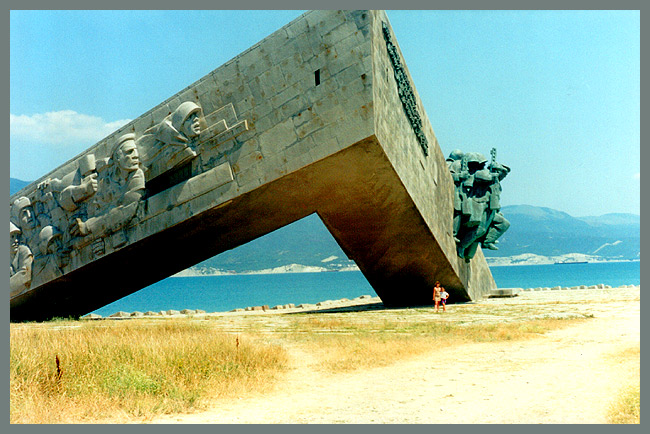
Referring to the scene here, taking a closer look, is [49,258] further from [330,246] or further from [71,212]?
[330,246]

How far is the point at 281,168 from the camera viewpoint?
38.3 ft

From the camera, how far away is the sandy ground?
503cm

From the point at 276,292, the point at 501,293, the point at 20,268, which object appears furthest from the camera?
the point at 276,292

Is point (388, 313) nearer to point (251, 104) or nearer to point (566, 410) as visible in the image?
point (251, 104)

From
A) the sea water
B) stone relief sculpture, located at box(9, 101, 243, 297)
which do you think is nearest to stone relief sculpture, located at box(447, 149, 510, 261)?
stone relief sculpture, located at box(9, 101, 243, 297)

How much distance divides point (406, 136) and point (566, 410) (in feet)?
28.4

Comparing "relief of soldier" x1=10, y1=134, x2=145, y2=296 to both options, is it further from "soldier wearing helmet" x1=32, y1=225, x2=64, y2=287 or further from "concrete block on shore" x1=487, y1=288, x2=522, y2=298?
"concrete block on shore" x1=487, y1=288, x2=522, y2=298

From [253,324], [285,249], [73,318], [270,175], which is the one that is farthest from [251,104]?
[285,249]

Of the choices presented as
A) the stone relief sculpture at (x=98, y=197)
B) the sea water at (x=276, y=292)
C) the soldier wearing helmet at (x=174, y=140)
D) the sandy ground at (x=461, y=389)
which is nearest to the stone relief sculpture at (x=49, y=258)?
the stone relief sculpture at (x=98, y=197)

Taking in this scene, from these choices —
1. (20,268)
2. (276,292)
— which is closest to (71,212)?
(20,268)

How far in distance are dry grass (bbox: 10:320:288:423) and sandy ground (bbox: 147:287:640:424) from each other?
0.99ft

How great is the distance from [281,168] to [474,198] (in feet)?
22.8

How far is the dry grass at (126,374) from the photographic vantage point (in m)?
5.44

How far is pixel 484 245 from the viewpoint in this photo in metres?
17.4
